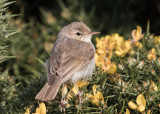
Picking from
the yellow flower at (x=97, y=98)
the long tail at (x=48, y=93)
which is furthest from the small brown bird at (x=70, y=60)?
the yellow flower at (x=97, y=98)

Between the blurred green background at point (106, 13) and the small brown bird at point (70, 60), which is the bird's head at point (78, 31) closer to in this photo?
the small brown bird at point (70, 60)

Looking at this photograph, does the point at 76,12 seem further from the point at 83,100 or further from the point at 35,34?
the point at 83,100

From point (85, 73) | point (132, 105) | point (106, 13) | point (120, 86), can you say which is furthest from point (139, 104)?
point (106, 13)

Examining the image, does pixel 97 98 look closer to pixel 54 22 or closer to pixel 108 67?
pixel 108 67

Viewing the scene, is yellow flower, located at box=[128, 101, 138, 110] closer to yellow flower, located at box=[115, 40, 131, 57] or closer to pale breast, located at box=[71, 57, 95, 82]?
pale breast, located at box=[71, 57, 95, 82]

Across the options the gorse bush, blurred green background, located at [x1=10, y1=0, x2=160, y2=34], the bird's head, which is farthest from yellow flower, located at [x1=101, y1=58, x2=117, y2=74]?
blurred green background, located at [x1=10, y1=0, x2=160, y2=34]

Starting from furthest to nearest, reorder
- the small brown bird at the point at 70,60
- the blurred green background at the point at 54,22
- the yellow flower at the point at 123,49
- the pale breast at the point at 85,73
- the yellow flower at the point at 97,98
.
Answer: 1. the blurred green background at the point at 54,22
2. the yellow flower at the point at 123,49
3. the pale breast at the point at 85,73
4. the small brown bird at the point at 70,60
5. the yellow flower at the point at 97,98

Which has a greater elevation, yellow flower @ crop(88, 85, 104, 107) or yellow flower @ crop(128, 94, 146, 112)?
yellow flower @ crop(88, 85, 104, 107)
